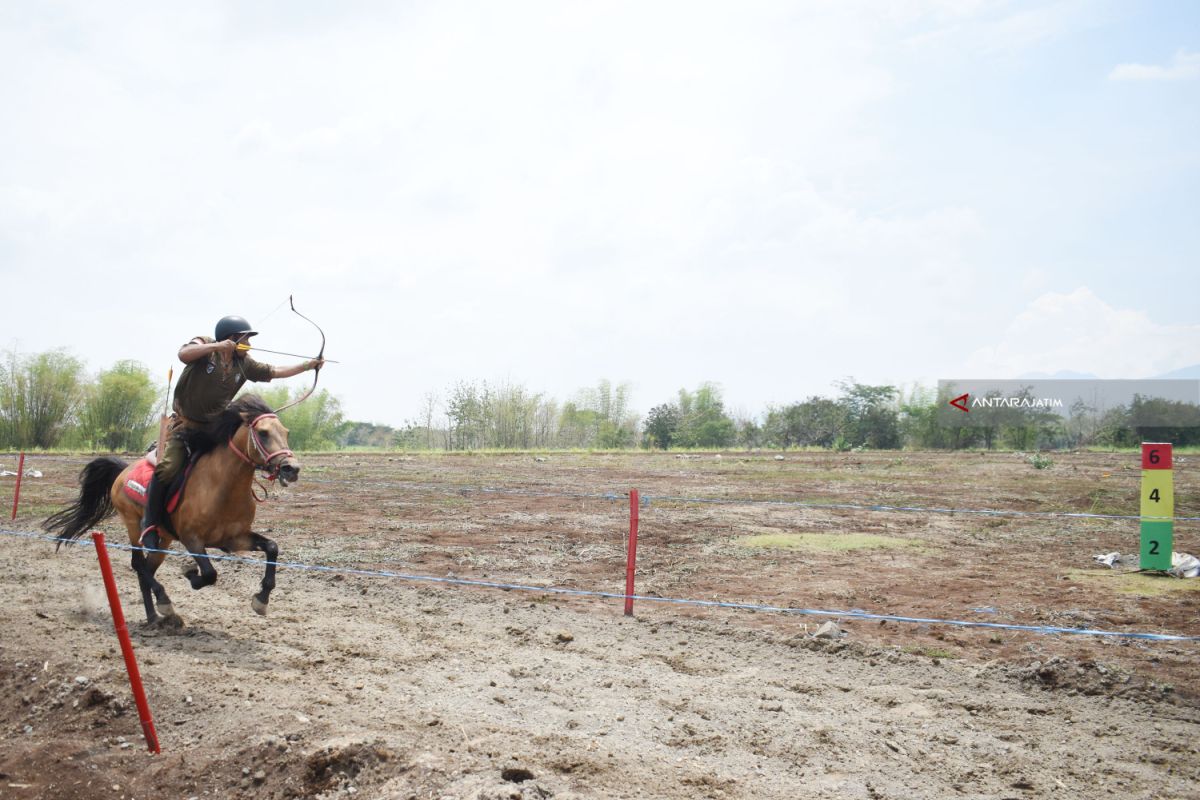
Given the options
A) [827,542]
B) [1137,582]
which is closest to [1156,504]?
[1137,582]

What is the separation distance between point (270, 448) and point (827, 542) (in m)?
8.70

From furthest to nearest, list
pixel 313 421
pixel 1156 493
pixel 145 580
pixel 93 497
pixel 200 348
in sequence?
pixel 313 421
pixel 1156 493
pixel 93 497
pixel 145 580
pixel 200 348

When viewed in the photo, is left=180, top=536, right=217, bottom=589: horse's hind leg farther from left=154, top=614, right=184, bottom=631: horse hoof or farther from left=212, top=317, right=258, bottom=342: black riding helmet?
left=212, top=317, right=258, bottom=342: black riding helmet

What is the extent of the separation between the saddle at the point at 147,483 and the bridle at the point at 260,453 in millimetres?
664

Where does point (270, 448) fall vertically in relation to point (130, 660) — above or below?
above

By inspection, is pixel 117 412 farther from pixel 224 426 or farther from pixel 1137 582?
pixel 1137 582

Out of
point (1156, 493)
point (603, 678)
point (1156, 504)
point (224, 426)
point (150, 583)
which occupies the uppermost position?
point (224, 426)

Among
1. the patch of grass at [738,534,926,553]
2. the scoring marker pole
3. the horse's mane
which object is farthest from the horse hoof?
the scoring marker pole

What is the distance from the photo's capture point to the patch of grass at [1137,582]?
843 centimetres

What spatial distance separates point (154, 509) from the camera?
249 inches

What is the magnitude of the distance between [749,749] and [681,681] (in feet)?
3.98

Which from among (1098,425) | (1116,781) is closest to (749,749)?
(1116,781)

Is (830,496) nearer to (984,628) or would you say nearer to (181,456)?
(984,628)

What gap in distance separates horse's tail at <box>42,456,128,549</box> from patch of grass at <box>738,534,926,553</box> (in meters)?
8.10
